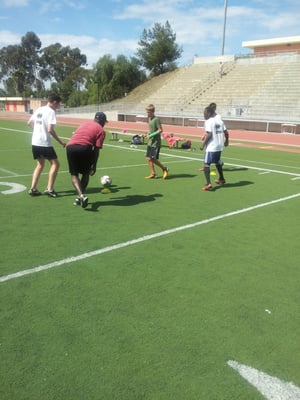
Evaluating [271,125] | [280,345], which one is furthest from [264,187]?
[271,125]

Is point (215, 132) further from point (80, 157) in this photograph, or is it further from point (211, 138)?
point (80, 157)

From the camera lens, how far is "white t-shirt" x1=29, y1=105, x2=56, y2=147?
752 centimetres

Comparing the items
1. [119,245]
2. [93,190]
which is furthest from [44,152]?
[119,245]

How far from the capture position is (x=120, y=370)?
2.87 metres

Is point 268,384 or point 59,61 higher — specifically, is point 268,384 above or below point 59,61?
below

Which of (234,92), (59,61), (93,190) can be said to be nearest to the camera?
→ (93,190)

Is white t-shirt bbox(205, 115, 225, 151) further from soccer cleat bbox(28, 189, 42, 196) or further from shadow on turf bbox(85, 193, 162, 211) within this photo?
soccer cleat bbox(28, 189, 42, 196)

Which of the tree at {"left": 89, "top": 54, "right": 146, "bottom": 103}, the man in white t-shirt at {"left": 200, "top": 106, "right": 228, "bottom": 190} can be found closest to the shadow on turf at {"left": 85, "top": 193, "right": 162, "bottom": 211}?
the man in white t-shirt at {"left": 200, "top": 106, "right": 228, "bottom": 190}

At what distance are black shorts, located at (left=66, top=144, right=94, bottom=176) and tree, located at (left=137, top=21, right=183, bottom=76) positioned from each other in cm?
6042

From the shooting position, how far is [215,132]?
884 centimetres

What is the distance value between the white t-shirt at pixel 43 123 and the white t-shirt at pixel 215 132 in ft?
11.2

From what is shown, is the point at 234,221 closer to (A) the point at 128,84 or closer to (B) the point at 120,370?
(B) the point at 120,370

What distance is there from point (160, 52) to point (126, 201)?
6105 centimetres

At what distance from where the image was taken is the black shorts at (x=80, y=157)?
6.76m
